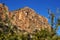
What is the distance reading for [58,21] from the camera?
16.5m

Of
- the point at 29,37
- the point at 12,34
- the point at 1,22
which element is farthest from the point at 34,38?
the point at 1,22

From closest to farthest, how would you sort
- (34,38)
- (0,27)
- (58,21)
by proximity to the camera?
(34,38)
(58,21)
(0,27)

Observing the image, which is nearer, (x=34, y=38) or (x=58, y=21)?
(x=34, y=38)

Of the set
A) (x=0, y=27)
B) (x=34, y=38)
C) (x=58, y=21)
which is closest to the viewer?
(x=34, y=38)

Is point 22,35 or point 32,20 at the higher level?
point 32,20

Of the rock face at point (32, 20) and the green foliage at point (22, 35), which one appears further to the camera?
the rock face at point (32, 20)

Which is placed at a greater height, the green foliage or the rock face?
the rock face

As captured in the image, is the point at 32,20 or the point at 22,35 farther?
the point at 32,20

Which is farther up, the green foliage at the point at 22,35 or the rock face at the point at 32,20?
the rock face at the point at 32,20

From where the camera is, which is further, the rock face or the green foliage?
the rock face

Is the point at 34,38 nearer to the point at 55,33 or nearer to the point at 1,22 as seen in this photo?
the point at 55,33

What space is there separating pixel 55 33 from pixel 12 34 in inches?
120

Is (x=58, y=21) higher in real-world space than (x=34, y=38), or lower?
higher

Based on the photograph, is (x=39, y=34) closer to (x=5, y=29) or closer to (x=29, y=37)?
(x=29, y=37)
